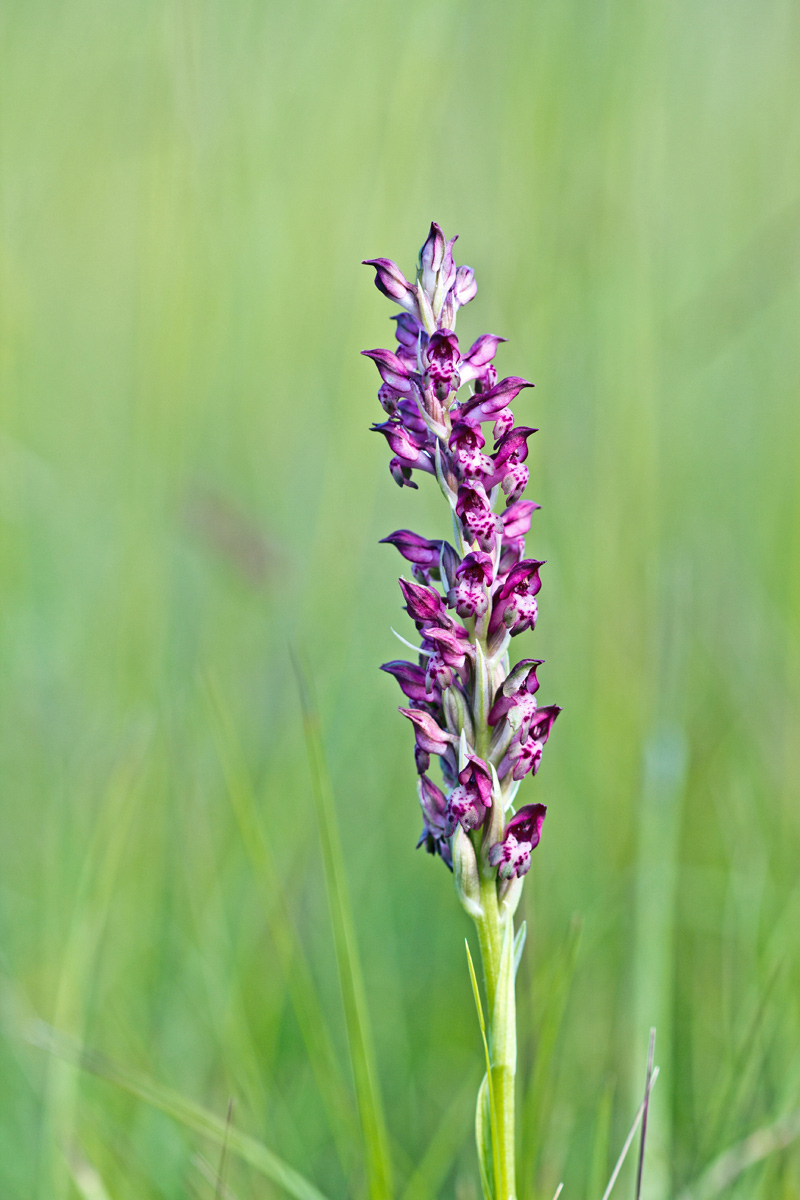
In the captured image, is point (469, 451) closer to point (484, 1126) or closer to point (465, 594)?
point (465, 594)

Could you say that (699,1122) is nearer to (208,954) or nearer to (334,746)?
(208,954)

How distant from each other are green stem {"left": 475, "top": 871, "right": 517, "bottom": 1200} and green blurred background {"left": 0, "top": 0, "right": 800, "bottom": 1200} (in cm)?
21

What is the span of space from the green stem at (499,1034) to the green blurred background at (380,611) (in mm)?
207

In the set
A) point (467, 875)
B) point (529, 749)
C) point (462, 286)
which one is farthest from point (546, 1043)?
point (462, 286)

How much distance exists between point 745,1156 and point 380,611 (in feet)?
8.94

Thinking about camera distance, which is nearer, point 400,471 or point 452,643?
point 452,643

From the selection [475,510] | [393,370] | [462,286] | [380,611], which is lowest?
[475,510]

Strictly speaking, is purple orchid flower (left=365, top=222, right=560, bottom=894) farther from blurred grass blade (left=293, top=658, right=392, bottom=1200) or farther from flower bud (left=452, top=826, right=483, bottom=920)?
blurred grass blade (left=293, top=658, right=392, bottom=1200)

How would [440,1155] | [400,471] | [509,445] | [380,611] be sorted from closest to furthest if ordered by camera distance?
[509,445]
[400,471]
[440,1155]
[380,611]

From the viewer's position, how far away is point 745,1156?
160cm

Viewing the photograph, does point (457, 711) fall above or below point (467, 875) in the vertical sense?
above

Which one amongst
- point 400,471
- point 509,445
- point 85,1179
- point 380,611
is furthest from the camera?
point 380,611

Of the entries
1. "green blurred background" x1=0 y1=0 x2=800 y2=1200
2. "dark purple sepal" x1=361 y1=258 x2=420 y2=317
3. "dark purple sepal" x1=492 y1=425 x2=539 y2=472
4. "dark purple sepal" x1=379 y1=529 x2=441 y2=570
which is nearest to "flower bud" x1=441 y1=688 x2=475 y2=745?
"dark purple sepal" x1=379 y1=529 x2=441 y2=570

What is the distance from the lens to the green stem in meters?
1.19
